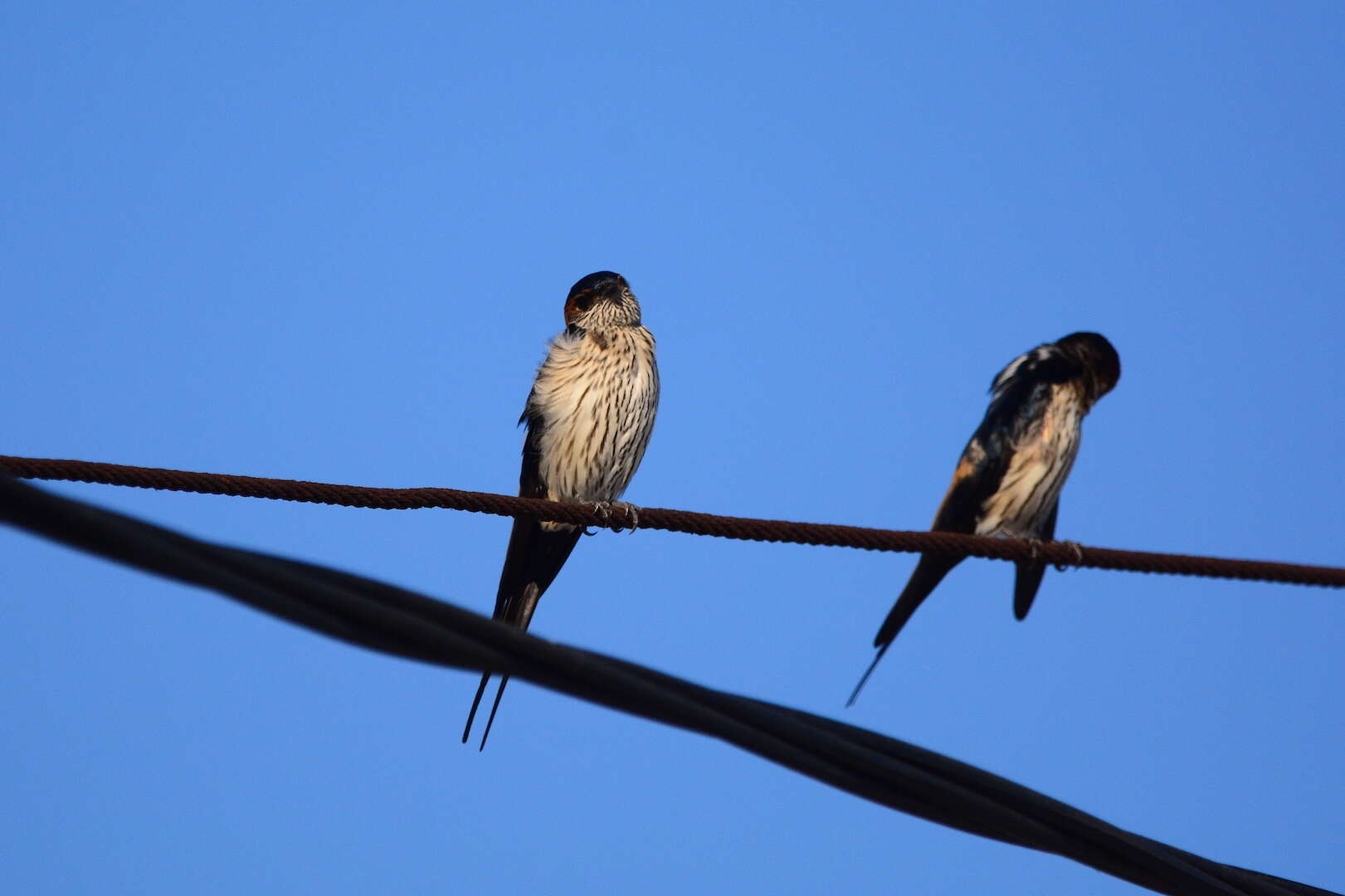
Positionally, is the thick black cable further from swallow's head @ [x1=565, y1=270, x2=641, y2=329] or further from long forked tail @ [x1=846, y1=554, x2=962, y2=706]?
swallow's head @ [x1=565, y1=270, x2=641, y2=329]

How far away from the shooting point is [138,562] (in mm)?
1729

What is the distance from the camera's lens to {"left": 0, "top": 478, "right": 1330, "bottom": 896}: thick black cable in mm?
1747

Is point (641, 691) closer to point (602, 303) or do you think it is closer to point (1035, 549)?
point (1035, 549)

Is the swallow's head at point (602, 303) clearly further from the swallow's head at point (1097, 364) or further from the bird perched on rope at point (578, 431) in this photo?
the swallow's head at point (1097, 364)

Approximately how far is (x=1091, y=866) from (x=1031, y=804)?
0.25m

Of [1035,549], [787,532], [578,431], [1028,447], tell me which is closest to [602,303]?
[578,431]

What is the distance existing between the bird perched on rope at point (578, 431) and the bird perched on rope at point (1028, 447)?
1683mm

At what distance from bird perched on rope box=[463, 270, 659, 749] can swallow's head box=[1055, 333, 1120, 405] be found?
215 cm

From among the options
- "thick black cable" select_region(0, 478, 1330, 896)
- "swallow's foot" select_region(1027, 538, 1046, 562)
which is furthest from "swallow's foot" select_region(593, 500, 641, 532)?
"thick black cable" select_region(0, 478, 1330, 896)

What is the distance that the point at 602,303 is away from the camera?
7.83 metres

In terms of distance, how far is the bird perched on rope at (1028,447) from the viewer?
6238mm

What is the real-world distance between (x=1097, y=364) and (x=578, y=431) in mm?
2476

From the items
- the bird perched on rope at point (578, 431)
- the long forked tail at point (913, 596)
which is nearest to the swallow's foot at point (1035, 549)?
the long forked tail at point (913, 596)

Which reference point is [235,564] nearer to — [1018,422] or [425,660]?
[425,660]
